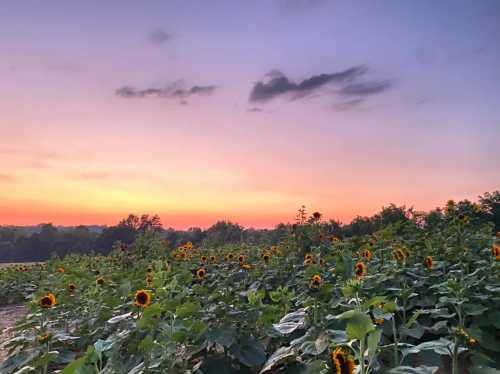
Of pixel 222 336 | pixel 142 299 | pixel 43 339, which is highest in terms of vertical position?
pixel 142 299

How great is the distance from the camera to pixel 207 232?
18000 mm

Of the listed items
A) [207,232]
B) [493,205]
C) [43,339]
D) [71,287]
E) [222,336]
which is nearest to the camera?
[222,336]

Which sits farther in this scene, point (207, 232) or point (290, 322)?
point (207, 232)

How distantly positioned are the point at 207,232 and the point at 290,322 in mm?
15585

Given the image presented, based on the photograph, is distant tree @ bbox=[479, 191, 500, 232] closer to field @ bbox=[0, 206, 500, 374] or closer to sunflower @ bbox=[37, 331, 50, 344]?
field @ bbox=[0, 206, 500, 374]

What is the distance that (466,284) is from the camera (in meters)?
3.16

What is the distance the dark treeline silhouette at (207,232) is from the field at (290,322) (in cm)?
213

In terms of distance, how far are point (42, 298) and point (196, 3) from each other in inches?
210

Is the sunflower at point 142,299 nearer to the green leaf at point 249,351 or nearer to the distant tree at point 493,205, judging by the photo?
the green leaf at point 249,351

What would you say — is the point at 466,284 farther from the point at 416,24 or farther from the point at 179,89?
the point at 179,89

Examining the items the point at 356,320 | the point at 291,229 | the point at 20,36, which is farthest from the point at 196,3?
the point at 356,320

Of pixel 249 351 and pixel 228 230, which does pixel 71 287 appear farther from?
pixel 228 230

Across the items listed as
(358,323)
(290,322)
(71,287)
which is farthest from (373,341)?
(71,287)

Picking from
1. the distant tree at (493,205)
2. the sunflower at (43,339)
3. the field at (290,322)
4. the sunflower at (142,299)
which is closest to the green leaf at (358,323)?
the field at (290,322)
